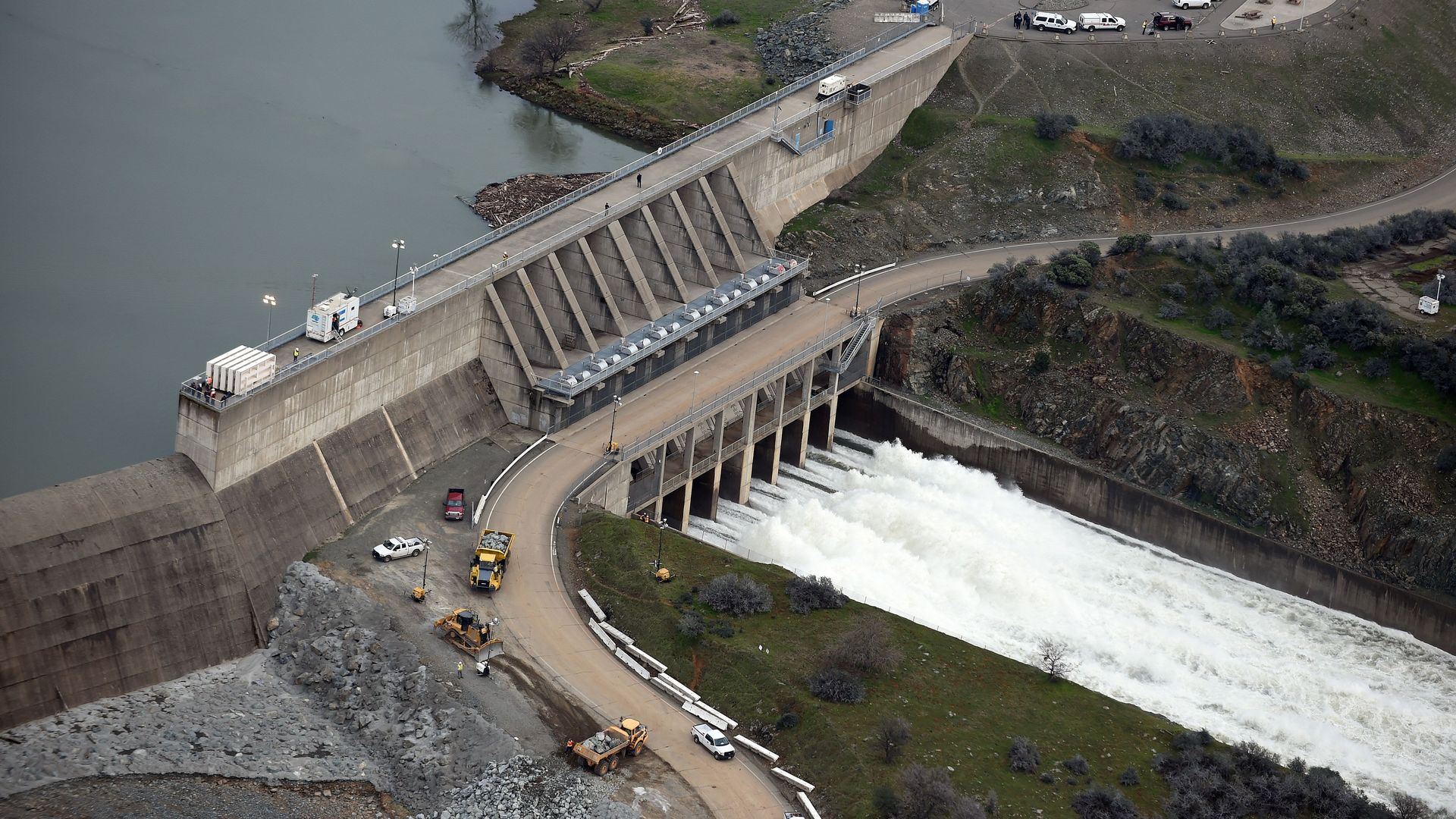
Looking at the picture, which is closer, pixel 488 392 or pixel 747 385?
pixel 488 392

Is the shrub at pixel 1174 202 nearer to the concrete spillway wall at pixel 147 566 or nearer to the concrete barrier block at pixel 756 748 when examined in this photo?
the concrete spillway wall at pixel 147 566

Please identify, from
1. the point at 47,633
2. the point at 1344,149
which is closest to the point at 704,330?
the point at 47,633

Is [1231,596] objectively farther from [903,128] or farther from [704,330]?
[903,128]

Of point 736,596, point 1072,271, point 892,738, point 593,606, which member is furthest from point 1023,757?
point 1072,271

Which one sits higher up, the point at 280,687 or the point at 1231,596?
the point at 280,687

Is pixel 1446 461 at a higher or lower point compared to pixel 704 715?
lower

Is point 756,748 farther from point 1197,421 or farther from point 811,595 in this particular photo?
point 1197,421
